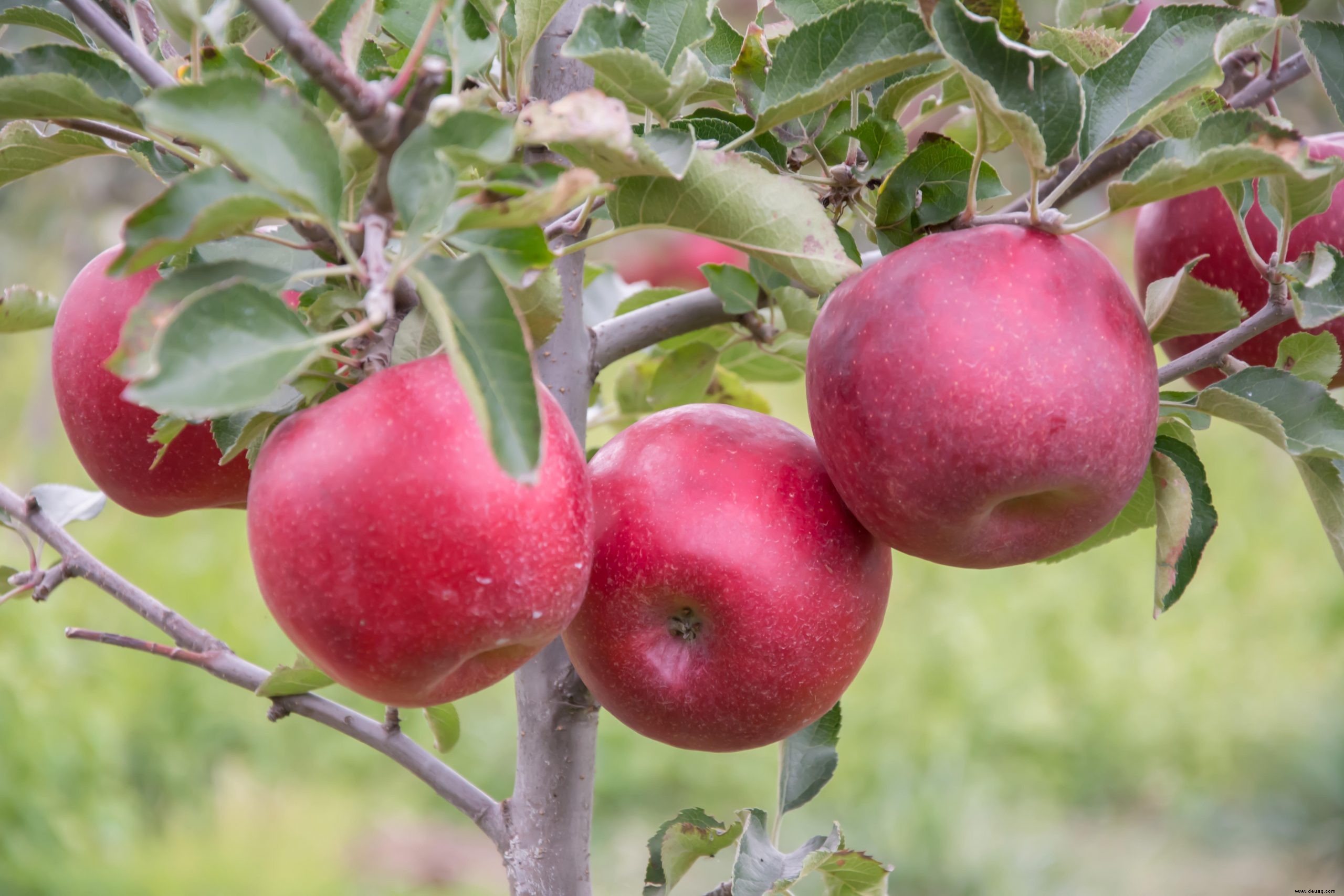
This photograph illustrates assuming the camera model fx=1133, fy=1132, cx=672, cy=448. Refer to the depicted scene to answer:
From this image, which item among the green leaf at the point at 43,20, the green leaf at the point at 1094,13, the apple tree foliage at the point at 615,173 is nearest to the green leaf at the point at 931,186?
the apple tree foliage at the point at 615,173

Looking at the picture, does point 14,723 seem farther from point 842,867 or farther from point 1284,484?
point 1284,484

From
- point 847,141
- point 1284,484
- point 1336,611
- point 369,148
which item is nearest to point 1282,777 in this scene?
point 1336,611

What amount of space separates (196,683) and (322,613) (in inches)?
115

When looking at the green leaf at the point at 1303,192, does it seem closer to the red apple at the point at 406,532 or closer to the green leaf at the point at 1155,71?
the green leaf at the point at 1155,71

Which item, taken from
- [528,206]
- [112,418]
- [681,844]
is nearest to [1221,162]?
[528,206]

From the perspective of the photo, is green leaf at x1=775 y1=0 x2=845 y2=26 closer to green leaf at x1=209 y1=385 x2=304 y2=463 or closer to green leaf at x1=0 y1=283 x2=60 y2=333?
green leaf at x1=209 y1=385 x2=304 y2=463

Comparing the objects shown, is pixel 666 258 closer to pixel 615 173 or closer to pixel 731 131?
pixel 731 131

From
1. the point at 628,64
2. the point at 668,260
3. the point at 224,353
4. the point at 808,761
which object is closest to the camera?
the point at 224,353

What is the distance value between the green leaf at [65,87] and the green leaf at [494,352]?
180 mm

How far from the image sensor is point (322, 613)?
46 cm

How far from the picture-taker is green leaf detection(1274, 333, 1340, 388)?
624 millimetres

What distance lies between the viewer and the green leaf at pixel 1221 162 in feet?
1.51

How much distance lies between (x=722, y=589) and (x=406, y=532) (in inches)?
8.2

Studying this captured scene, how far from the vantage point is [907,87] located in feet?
1.89
